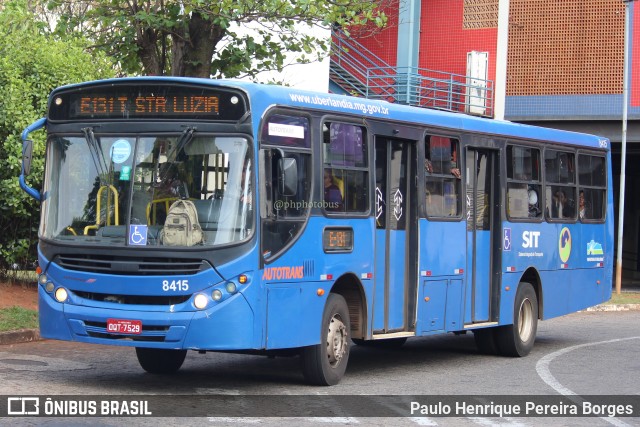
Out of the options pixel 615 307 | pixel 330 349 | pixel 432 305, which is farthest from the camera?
pixel 615 307

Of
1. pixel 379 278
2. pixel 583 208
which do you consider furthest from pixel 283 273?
pixel 583 208

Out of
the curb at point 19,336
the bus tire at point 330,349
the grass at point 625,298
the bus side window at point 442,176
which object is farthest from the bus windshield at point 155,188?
the grass at point 625,298

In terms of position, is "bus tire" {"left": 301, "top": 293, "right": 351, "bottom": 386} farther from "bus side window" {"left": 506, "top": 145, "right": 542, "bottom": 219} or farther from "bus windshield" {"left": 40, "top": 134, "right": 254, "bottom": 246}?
"bus side window" {"left": 506, "top": 145, "right": 542, "bottom": 219}

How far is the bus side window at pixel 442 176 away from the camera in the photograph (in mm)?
13648

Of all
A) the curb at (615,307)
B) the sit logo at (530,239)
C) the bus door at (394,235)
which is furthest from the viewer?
the curb at (615,307)

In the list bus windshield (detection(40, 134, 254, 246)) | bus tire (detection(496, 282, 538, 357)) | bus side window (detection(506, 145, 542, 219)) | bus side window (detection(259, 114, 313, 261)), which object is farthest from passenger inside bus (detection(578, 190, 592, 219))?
bus windshield (detection(40, 134, 254, 246))

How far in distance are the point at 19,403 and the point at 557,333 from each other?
39.3ft

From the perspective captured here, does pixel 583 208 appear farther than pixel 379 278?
Yes

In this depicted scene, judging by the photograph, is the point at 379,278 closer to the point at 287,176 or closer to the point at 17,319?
the point at 287,176

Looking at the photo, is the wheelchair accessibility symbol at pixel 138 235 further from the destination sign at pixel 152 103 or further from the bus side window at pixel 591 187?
the bus side window at pixel 591 187

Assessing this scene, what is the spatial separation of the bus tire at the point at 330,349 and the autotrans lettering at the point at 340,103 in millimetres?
1988

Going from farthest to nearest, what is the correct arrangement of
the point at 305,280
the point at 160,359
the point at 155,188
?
the point at 160,359, the point at 305,280, the point at 155,188

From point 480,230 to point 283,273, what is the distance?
482cm

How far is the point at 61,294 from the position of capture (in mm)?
10797
